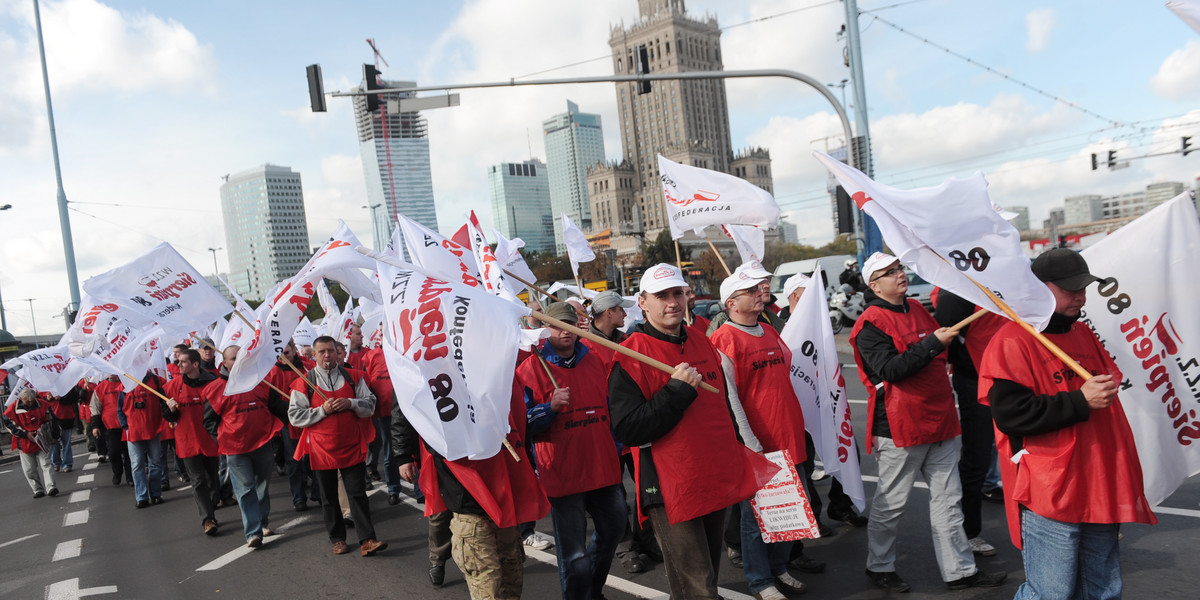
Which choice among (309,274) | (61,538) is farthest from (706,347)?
(61,538)

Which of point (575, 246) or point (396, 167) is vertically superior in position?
point (396, 167)

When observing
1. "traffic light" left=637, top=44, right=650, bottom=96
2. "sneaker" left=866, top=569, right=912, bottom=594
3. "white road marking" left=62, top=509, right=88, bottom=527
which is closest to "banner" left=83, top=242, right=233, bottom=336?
"white road marking" left=62, top=509, right=88, bottom=527

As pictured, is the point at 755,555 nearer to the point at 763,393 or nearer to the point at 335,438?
the point at 763,393

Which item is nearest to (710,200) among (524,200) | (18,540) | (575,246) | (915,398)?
(575,246)

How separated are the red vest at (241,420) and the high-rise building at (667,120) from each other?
117 meters

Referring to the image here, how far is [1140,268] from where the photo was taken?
140 inches

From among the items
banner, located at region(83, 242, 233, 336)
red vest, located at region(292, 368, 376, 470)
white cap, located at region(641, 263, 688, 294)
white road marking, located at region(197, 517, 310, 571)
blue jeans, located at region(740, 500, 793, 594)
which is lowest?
white road marking, located at region(197, 517, 310, 571)

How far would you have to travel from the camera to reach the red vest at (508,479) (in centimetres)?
419

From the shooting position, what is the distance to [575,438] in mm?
4637

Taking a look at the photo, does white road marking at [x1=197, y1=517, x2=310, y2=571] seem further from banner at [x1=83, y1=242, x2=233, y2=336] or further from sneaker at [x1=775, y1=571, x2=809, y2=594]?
sneaker at [x1=775, y1=571, x2=809, y2=594]

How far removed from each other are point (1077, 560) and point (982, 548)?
218 cm

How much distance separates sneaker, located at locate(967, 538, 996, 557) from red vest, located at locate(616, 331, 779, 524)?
6.92 ft

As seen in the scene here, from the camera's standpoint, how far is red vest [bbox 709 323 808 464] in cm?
474

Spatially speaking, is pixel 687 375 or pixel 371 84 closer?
pixel 687 375
